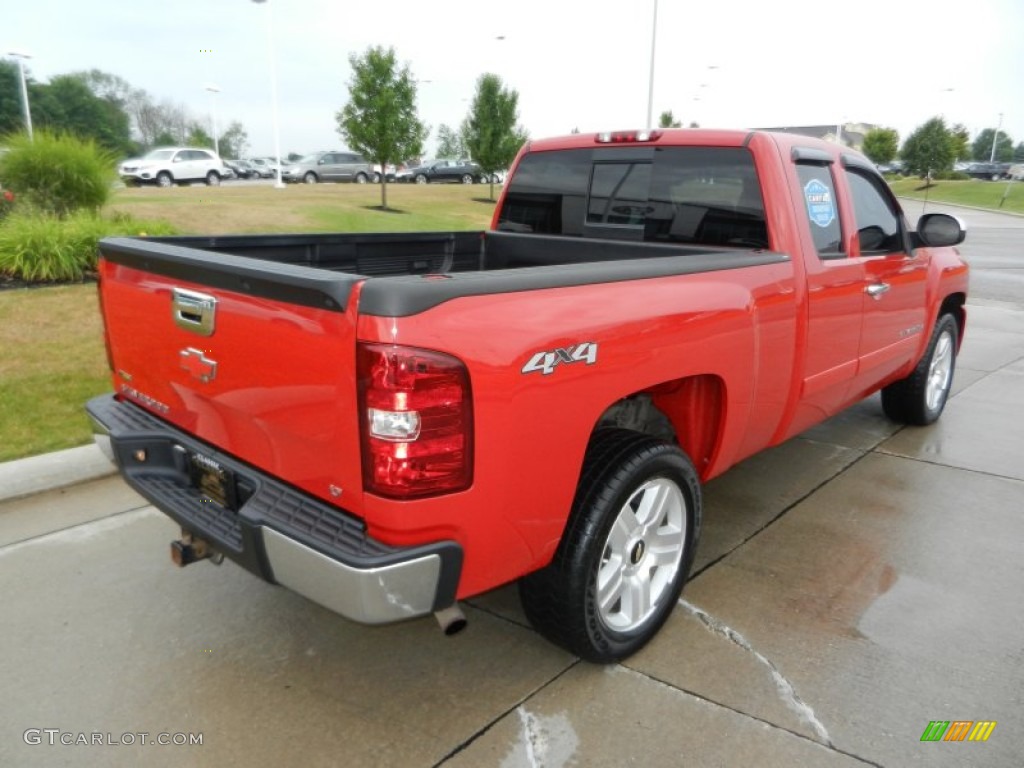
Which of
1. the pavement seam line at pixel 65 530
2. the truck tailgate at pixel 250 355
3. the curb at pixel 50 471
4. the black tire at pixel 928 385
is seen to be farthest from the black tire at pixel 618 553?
the black tire at pixel 928 385

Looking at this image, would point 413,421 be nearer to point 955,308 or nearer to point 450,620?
point 450,620

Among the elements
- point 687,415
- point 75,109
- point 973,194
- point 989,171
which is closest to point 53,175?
point 687,415

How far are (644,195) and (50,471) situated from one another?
11.6 ft

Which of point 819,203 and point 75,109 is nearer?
point 819,203

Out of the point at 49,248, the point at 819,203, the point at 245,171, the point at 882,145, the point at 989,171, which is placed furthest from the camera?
the point at 989,171

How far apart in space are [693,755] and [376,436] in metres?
1.41

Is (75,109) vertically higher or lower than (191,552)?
higher

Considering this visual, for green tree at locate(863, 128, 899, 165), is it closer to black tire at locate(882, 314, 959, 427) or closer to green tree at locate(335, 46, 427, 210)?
green tree at locate(335, 46, 427, 210)

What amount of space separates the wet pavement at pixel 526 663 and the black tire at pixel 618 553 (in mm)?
173

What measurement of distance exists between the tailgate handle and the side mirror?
4.02m

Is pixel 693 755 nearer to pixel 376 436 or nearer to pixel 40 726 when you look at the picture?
pixel 376 436

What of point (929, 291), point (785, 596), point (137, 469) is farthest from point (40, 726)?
point (929, 291)

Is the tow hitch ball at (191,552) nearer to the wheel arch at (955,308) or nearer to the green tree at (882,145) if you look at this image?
the wheel arch at (955,308)

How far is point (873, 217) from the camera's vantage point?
4250 mm
